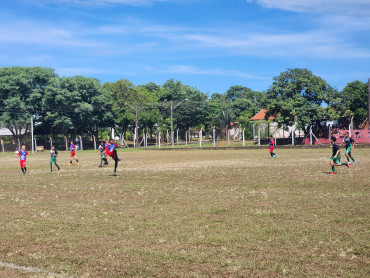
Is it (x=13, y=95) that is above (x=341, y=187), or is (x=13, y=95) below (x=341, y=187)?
above

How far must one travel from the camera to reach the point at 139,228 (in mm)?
9609

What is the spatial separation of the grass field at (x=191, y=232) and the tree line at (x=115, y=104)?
2087 inches

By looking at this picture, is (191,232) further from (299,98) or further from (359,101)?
(359,101)

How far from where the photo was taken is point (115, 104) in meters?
89.1

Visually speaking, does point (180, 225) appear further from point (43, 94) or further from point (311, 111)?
point (43, 94)

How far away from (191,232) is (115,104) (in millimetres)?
81877

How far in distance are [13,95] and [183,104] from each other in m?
40.3

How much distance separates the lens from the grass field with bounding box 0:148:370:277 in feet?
22.1

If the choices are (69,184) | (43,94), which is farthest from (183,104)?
(69,184)

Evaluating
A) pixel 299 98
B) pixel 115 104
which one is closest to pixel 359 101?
pixel 299 98

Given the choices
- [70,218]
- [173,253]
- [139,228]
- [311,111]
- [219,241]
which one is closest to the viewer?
[173,253]

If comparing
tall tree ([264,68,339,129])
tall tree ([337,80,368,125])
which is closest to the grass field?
tall tree ([264,68,339,129])

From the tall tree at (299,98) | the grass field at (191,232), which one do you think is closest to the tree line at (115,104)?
the tall tree at (299,98)

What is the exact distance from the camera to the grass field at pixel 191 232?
674cm
